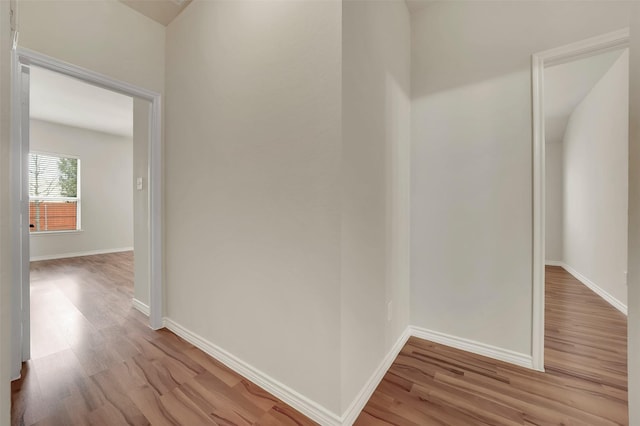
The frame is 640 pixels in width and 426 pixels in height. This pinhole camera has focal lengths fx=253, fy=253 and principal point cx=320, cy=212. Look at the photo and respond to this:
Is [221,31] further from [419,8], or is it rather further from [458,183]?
[458,183]

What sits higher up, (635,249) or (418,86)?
(418,86)

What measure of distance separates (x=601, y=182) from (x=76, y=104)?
8054 mm

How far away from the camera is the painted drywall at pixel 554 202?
515 centimetres

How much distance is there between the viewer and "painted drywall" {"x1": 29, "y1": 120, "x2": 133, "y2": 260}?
5.18m

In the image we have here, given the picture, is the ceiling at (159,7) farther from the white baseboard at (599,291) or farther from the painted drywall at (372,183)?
the white baseboard at (599,291)

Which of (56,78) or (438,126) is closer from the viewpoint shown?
(438,126)

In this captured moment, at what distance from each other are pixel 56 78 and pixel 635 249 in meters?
5.59

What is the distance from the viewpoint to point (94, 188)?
581 centimetres

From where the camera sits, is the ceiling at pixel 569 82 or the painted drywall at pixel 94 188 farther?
the painted drywall at pixel 94 188

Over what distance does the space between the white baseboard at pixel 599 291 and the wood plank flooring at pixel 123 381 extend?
3.63 meters

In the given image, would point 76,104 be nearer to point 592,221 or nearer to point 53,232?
point 53,232

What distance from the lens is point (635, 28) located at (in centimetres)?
66

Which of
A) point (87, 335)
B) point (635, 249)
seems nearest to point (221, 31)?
point (635, 249)

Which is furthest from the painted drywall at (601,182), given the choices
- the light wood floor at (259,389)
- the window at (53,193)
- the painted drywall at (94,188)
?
the window at (53,193)
